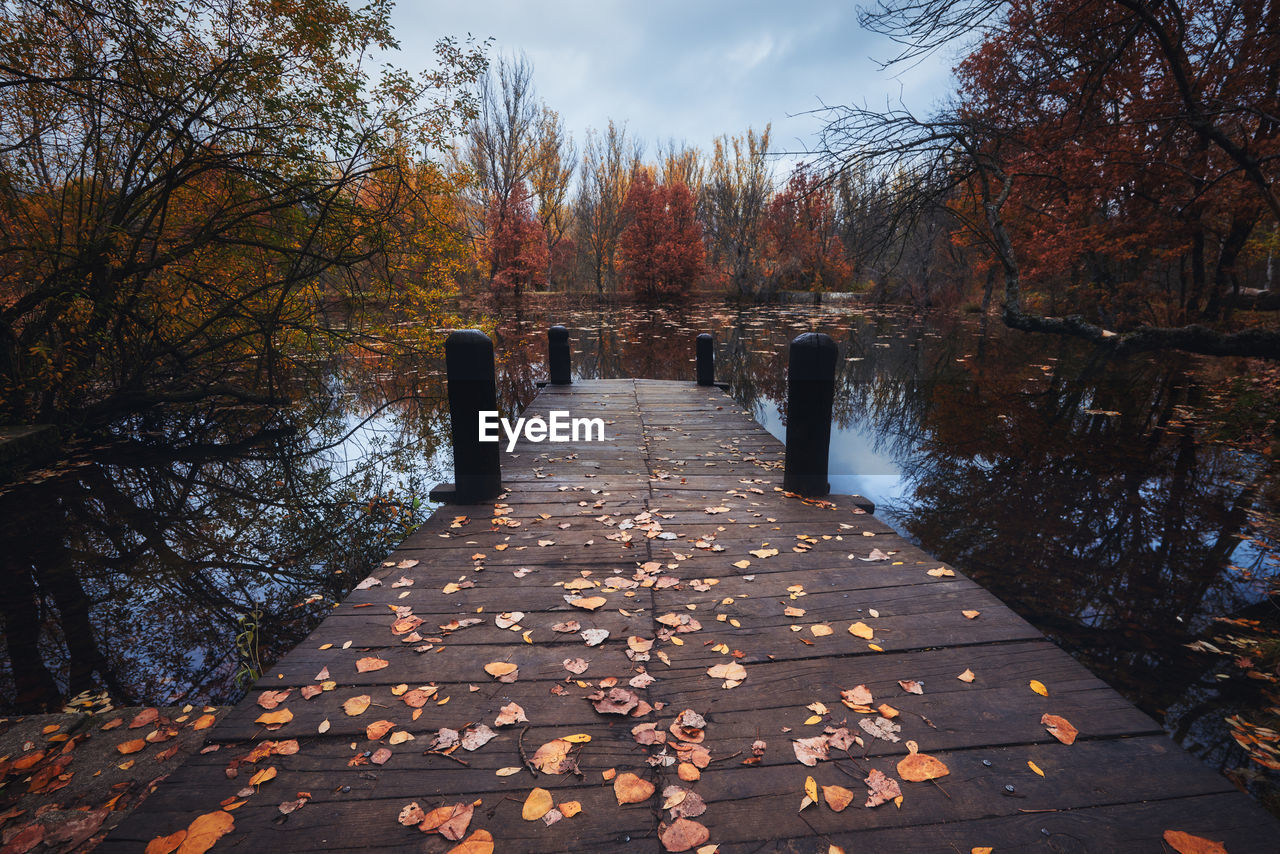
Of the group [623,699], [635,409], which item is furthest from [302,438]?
[623,699]

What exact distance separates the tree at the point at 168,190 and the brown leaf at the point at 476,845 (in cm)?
715

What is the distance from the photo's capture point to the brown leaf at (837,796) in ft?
4.90

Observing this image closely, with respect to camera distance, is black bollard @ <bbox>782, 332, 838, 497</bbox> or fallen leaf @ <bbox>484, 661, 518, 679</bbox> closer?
fallen leaf @ <bbox>484, 661, 518, 679</bbox>

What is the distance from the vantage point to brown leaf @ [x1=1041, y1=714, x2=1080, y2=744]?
1.71 metres

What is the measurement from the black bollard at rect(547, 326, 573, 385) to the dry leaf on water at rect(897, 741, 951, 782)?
300 inches

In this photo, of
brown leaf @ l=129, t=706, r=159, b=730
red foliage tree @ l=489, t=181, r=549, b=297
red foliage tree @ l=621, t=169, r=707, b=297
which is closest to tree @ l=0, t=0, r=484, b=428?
brown leaf @ l=129, t=706, r=159, b=730

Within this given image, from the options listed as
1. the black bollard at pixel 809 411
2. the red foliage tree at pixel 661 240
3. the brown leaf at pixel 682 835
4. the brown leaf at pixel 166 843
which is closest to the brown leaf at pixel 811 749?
the brown leaf at pixel 682 835

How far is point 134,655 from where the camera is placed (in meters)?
3.20

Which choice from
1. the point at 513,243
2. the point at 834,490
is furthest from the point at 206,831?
the point at 513,243

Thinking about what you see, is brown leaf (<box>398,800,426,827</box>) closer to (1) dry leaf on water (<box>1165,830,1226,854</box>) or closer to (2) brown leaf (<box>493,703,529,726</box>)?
(2) brown leaf (<box>493,703,529,726</box>)

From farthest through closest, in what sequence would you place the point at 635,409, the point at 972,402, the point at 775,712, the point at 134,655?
1. the point at 972,402
2. the point at 635,409
3. the point at 134,655
4. the point at 775,712

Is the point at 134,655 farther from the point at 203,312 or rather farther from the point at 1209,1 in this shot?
the point at 1209,1

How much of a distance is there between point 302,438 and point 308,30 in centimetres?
531

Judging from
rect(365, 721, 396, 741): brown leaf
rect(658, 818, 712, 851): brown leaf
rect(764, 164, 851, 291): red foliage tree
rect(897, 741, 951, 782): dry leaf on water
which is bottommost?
rect(658, 818, 712, 851): brown leaf
